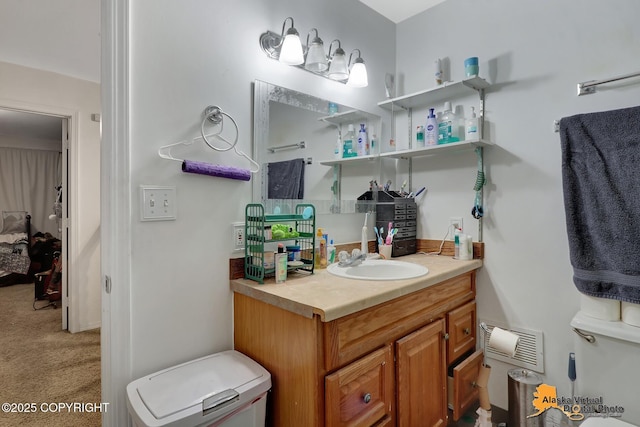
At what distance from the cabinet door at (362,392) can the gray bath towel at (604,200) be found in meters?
0.96

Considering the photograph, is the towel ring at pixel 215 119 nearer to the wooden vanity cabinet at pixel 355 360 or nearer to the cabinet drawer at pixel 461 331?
the wooden vanity cabinet at pixel 355 360

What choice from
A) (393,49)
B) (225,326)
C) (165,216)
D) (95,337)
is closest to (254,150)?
(165,216)

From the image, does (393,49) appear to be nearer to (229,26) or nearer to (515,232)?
(229,26)

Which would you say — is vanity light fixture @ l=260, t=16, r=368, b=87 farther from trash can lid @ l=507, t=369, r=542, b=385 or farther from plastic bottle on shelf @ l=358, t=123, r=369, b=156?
trash can lid @ l=507, t=369, r=542, b=385

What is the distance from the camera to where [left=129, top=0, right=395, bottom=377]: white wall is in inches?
45.3

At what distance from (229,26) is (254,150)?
527 mm

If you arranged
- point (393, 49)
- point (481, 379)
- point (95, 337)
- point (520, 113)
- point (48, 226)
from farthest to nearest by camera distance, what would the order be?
point (48, 226), point (95, 337), point (393, 49), point (520, 113), point (481, 379)

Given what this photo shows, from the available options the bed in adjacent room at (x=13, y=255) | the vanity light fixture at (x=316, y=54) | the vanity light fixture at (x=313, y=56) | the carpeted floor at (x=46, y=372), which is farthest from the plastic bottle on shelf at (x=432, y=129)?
the bed in adjacent room at (x=13, y=255)

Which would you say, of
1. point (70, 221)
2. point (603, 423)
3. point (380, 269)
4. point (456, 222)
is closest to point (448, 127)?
point (456, 222)

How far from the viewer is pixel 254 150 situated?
4.75 feet

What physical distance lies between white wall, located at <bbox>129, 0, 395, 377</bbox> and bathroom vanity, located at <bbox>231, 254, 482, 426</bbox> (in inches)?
6.8

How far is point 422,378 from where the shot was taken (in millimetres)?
1366

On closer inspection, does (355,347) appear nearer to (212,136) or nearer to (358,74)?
(212,136)

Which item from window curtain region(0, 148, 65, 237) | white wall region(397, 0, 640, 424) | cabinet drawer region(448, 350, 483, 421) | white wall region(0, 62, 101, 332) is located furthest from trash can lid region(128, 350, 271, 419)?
window curtain region(0, 148, 65, 237)
